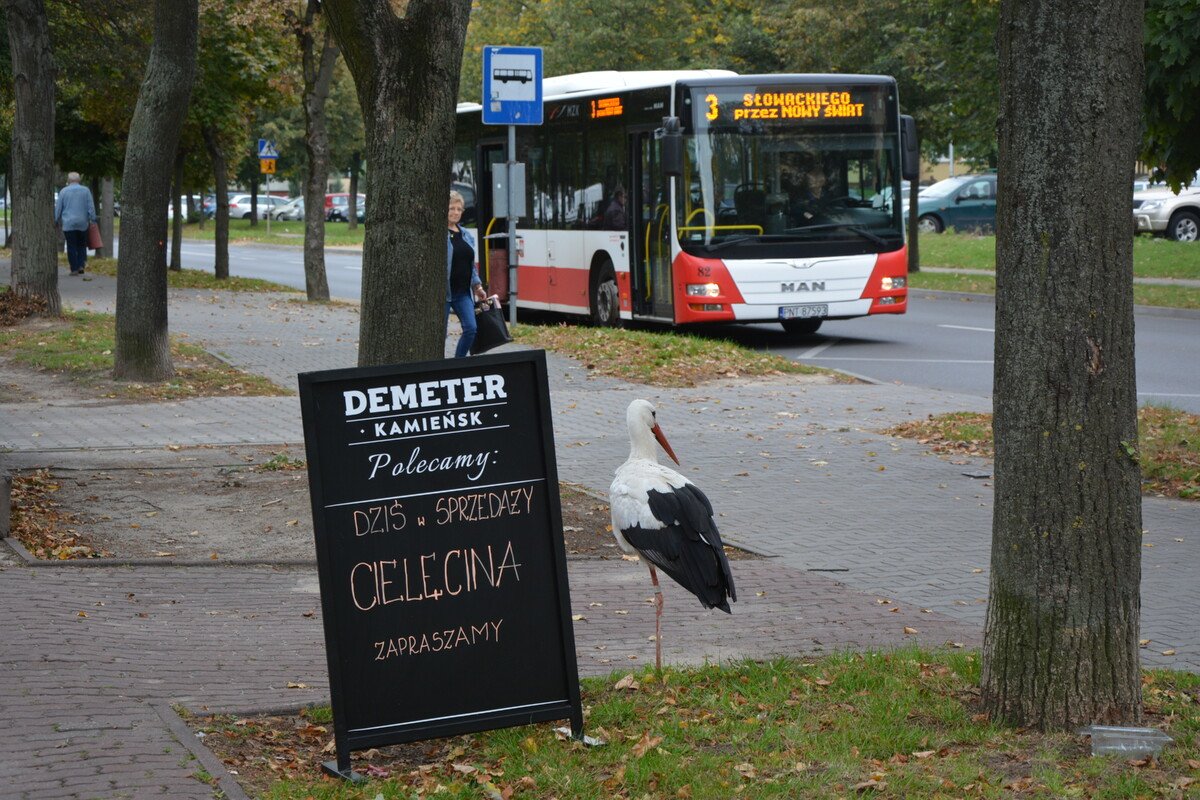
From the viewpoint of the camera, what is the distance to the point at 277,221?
79.4 metres

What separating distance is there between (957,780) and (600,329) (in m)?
15.3

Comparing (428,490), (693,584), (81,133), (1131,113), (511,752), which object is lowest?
(511,752)

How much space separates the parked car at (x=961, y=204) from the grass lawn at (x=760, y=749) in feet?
132

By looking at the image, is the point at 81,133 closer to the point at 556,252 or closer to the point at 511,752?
the point at 556,252

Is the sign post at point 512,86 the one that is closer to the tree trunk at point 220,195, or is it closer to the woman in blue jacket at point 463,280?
the woman in blue jacket at point 463,280

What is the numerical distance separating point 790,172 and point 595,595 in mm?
12865

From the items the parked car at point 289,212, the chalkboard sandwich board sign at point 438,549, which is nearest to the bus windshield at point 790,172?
the chalkboard sandwich board sign at point 438,549

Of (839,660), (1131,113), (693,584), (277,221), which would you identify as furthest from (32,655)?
(277,221)

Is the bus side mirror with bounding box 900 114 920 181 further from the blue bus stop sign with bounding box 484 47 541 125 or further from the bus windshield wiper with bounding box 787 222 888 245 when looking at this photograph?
the blue bus stop sign with bounding box 484 47 541 125

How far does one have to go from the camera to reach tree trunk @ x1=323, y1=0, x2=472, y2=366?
27.6ft

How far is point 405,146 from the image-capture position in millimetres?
8477

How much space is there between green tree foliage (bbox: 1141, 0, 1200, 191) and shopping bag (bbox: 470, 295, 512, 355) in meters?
6.22

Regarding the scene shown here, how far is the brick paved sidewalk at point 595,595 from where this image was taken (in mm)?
5551

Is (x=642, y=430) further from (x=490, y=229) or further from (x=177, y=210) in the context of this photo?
(x=177, y=210)
